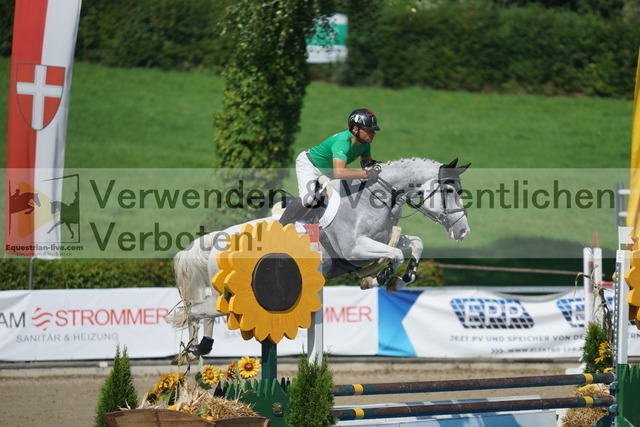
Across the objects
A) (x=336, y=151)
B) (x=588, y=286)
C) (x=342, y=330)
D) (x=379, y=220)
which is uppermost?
(x=336, y=151)

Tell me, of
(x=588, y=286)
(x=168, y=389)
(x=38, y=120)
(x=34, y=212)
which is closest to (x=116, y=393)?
(x=168, y=389)

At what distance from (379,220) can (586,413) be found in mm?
2495

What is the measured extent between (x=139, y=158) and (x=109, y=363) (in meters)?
11.3

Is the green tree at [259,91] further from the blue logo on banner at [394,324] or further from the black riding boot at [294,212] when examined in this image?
the black riding boot at [294,212]

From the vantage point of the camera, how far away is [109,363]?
1055cm

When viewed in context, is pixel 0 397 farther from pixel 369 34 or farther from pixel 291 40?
pixel 369 34

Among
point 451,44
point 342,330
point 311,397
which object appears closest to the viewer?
point 311,397

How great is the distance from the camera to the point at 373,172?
6.10 metres

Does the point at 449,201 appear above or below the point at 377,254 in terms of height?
above

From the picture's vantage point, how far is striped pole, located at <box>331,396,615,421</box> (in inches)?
204

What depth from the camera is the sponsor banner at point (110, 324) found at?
33.5 feet

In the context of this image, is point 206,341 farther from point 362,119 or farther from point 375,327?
point 375,327

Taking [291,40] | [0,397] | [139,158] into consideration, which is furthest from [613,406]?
[139,158]

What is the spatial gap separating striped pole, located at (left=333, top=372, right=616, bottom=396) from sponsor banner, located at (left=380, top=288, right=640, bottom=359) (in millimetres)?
4769
